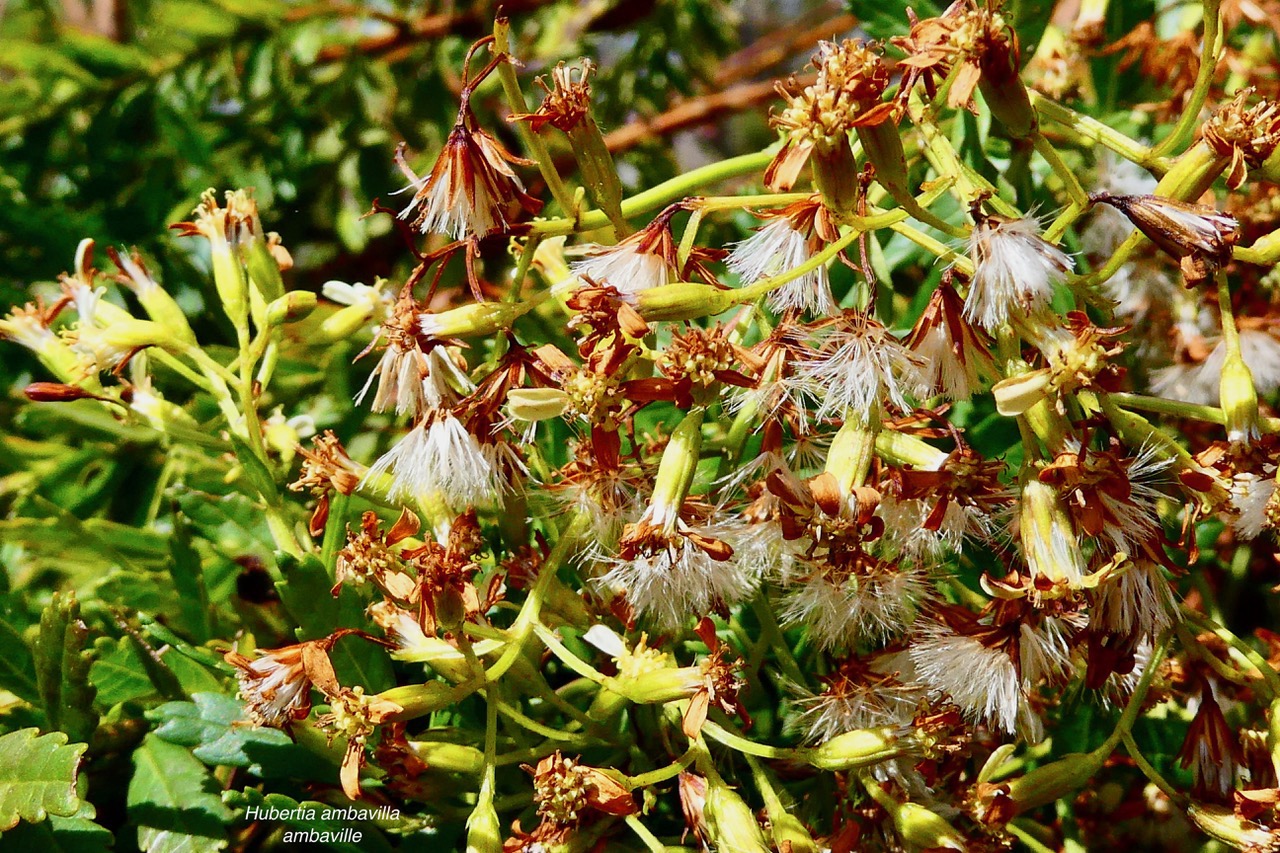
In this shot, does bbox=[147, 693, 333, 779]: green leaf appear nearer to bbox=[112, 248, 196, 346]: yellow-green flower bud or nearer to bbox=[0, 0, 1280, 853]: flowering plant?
bbox=[0, 0, 1280, 853]: flowering plant

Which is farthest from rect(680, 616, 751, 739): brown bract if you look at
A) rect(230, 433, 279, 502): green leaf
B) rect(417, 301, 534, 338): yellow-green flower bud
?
rect(230, 433, 279, 502): green leaf

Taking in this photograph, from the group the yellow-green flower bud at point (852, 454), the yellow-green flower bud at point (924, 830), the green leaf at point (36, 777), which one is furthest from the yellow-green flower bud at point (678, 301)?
the green leaf at point (36, 777)

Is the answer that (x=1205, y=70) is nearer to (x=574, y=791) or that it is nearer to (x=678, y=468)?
(x=678, y=468)

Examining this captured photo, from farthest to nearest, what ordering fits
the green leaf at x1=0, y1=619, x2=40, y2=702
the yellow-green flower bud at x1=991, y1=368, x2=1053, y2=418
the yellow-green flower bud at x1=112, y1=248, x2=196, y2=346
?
the yellow-green flower bud at x1=112, y1=248, x2=196, y2=346 → the green leaf at x1=0, y1=619, x2=40, y2=702 → the yellow-green flower bud at x1=991, y1=368, x2=1053, y2=418

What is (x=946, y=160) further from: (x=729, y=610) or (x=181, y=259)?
(x=181, y=259)

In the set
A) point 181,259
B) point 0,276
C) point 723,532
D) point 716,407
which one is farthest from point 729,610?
point 0,276

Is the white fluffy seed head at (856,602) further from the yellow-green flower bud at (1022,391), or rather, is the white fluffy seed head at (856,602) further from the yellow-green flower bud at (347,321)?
the yellow-green flower bud at (347,321)
